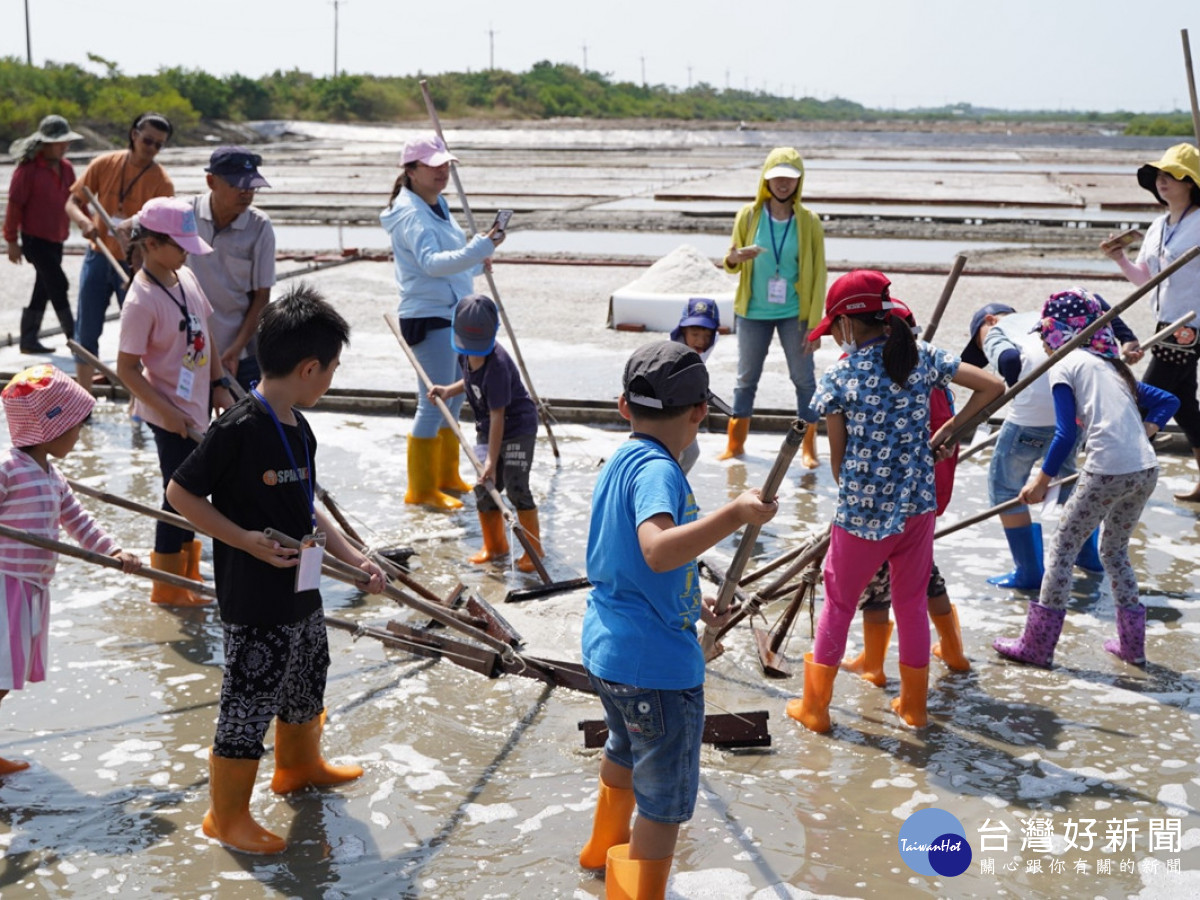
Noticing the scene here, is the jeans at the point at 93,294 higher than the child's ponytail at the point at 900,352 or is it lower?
lower

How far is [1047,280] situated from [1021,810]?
10.9 meters

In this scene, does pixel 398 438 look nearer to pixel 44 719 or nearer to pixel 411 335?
pixel 411 335

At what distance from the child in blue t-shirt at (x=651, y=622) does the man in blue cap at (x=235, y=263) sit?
363 centimetres

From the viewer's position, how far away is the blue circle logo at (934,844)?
374 cm

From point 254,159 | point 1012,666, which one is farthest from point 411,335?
point 1012,666

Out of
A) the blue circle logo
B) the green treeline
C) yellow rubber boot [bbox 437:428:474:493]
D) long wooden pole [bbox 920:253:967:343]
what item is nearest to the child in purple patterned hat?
long wooden pole [bbox 920:253:967:343]

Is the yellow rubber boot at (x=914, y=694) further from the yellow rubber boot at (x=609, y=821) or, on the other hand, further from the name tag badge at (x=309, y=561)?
the name tag badge at (x=309, y=561)

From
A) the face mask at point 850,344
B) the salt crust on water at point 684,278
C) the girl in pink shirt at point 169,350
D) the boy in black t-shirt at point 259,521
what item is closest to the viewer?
the boy in black t-shirt at point 259,521

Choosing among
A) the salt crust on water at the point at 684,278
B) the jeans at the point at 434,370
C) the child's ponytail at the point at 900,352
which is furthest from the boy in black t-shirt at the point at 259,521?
the salt crust on water at the point at 684,278

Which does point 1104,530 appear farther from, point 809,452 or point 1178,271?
point 809,452

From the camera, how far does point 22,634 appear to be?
422 cm

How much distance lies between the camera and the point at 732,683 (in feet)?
16.7

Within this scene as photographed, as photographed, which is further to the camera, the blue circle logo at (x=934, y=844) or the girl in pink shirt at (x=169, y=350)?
the girl in pink shirt at (x=169, y=350)

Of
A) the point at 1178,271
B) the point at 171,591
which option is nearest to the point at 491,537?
the point at 171,591
